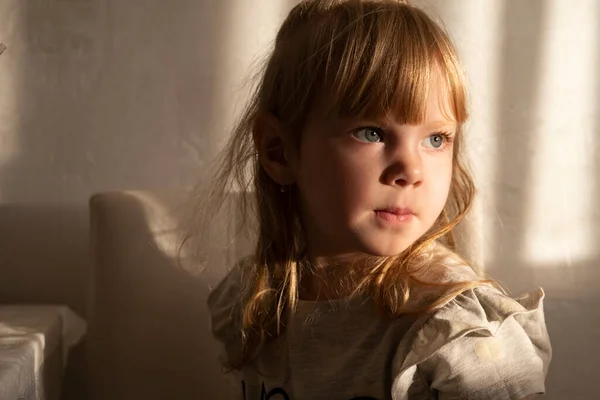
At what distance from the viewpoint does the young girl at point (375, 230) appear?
2.75 ft

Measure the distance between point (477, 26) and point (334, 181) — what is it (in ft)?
1.64

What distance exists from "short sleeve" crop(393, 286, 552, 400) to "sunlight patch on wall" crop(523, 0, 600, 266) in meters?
0.43

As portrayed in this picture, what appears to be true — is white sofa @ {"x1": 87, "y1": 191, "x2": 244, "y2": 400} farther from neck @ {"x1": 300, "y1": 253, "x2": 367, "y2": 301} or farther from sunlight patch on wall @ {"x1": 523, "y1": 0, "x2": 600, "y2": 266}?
sunlight patch on wall @ {"x1": 523, "y1": 0, "x2": 600, "y2": 266}

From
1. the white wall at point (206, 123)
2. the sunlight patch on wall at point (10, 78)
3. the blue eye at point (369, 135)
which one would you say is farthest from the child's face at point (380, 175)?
the sunlight patch on wall at point (10, 78)

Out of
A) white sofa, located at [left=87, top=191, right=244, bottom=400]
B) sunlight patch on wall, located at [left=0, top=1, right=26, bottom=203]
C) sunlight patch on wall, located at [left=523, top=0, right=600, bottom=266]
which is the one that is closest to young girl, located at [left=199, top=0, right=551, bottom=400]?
white sofa, located at [left=87, top=191, right=244, bottom=400]

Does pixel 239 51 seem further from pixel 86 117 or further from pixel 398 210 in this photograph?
pixel 398 210

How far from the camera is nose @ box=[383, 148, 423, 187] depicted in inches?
33.4

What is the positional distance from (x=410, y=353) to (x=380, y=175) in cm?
18

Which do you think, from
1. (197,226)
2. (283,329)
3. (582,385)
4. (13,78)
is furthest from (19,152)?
(582,385)

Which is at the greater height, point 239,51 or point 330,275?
point 239,51

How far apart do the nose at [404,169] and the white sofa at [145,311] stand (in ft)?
1.24

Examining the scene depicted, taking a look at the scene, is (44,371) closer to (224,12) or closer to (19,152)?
(19,152)

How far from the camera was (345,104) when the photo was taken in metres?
0.86

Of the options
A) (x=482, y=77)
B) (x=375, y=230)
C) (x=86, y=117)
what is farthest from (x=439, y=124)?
(x=86, y=117)
